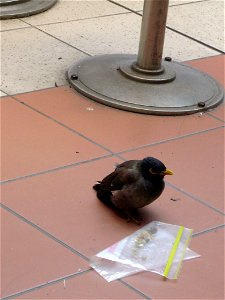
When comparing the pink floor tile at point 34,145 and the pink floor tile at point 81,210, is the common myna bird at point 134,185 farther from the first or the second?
the pink floor tile at point 34,145

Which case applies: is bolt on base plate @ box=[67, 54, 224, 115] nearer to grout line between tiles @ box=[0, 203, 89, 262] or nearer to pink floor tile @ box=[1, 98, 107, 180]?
pink floor tile @ box=[1, 98, 107, 180]

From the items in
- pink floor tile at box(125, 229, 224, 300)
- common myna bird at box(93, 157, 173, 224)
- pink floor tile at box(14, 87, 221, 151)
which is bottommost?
pink floor tile at box(14, 87, 221, 151)

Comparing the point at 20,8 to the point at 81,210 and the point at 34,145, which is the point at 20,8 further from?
the point at 81,210

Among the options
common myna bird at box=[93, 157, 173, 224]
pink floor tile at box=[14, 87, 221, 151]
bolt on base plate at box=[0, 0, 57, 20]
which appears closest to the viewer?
common myna bird at box=[93, 157, 173, 224]

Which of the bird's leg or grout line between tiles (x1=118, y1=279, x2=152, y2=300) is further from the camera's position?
the bird's leg

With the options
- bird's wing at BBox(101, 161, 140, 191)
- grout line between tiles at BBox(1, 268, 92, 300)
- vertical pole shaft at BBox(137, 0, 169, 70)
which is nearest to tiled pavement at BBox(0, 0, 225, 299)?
grout line between tiles at BBox(1, 268, 92, 300)

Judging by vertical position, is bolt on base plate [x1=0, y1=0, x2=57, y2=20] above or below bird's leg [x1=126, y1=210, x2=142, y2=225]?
above

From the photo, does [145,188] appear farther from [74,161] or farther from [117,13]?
[117,13]

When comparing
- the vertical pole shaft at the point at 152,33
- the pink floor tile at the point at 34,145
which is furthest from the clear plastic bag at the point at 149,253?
the vertical pole shaft at the point at 152,33
